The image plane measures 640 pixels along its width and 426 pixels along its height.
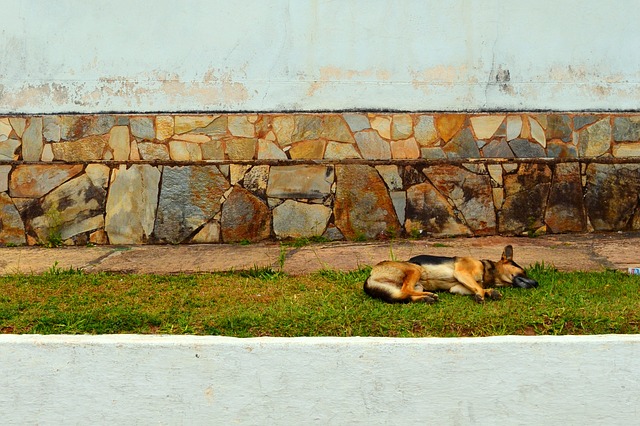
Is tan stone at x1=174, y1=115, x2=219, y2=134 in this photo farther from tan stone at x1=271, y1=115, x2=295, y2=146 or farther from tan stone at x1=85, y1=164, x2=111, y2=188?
A: tan stone at x1=85, y1=164, x2=111, y2=188

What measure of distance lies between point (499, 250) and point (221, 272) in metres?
2.55

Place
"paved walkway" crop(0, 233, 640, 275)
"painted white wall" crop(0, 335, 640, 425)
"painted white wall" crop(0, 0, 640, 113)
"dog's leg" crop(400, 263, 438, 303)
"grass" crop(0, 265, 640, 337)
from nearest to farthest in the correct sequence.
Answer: "painted white wall" crop(0, 335, 640, 425), "grass" crop(0, 265, 640, 337), "dog's leg" crop(400, 263, 438, 303), "paved walkway" crop(0, 233, 640, 275), "painted white wall" crop(0, 0, 640, 113)

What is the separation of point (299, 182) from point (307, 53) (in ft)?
4.13

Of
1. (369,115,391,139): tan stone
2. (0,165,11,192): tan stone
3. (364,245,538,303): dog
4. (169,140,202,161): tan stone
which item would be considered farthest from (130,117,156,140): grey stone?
(364,245,538,303): dog

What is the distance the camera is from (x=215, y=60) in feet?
25.0

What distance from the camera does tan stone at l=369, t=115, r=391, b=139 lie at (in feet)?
25.3

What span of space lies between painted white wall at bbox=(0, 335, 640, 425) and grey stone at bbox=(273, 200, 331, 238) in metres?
3.03

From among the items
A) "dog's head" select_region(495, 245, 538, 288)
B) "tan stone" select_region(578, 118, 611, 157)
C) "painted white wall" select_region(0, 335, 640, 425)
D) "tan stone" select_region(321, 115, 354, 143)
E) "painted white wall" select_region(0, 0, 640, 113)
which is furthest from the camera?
"tan stone" select_region(578, 118, 611, 157)

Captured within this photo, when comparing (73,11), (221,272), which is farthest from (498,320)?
(73,11)

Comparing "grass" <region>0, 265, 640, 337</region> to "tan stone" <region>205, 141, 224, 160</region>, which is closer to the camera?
"grass" <region>0, 265, 640, 337</region>

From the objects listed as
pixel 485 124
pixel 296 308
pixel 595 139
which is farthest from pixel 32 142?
pixel 595 139

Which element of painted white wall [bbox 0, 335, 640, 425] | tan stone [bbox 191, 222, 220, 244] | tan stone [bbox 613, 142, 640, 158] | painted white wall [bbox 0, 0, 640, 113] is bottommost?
painted white wall [bbox 0, 335, 640, 425]

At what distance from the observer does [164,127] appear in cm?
768

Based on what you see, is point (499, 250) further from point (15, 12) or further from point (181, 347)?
point (15, 12)
